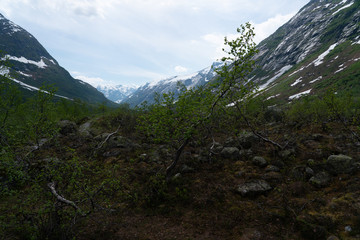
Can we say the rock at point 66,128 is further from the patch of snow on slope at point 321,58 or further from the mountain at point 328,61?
the patch of snow on slope at point 321,58

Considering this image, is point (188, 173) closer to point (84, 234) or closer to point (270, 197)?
point (270, 197)

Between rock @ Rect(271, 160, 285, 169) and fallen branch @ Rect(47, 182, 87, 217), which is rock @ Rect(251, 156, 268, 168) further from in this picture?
fallen branch @ Rect(47, 182, 87, 217)

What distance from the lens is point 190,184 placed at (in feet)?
41.7

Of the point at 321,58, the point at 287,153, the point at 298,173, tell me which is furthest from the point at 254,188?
the point at 321,58

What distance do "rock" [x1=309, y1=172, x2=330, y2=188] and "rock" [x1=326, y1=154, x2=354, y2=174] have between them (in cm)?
66

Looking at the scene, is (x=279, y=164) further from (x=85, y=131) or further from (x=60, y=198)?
(x=85, y=131)

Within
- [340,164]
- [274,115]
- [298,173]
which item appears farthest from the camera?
[274,115]

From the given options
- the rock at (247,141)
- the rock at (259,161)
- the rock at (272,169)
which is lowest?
the rock at (272,169)

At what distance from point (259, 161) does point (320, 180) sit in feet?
13.2

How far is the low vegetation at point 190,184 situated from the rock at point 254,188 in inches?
2.6

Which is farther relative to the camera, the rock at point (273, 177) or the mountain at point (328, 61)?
the mountain at point (328, 61)

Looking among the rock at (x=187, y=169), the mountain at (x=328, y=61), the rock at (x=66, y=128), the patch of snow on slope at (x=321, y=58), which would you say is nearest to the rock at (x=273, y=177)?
the rock at (x=187, y=169)

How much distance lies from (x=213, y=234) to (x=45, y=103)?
14.9 meters

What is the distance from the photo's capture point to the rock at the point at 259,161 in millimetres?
13859
